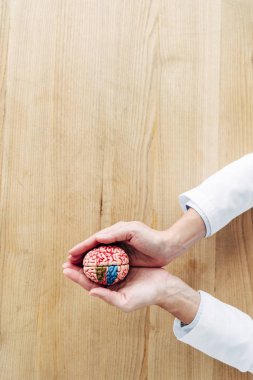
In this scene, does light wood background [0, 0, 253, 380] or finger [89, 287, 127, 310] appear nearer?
finger [89, 287, 127, 310]

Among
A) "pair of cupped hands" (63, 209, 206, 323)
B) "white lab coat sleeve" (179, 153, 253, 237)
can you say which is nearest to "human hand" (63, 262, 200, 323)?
"pair of cupped hands" (63, 209, 206, 323)

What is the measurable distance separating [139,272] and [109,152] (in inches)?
10.2

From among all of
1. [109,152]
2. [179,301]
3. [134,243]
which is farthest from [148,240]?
[109,152]

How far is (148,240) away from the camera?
808 millimetres

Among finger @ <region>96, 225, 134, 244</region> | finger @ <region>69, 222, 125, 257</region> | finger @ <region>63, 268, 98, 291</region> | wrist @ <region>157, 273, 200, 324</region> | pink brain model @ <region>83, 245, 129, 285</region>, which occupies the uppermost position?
finger @ <region>96, 225, 134, 244</region>

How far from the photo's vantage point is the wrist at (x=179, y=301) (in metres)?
0.83

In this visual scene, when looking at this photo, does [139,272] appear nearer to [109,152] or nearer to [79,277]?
[79,277]

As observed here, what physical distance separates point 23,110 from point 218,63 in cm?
42

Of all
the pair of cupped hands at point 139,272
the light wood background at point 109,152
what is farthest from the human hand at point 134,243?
the light wood background at point 109,152

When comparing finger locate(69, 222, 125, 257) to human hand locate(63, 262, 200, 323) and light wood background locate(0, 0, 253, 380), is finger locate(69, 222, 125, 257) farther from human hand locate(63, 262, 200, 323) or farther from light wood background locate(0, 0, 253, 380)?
light wood background locate(0, 0, 253, 380)

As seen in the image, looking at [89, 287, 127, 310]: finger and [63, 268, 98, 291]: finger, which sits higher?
[63, 268, 98, 291]: finger

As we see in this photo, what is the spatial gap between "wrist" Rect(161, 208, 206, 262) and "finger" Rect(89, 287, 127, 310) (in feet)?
0.44

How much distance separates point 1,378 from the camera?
94 centimetres

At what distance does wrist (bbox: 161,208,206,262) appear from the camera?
85 centimetres
